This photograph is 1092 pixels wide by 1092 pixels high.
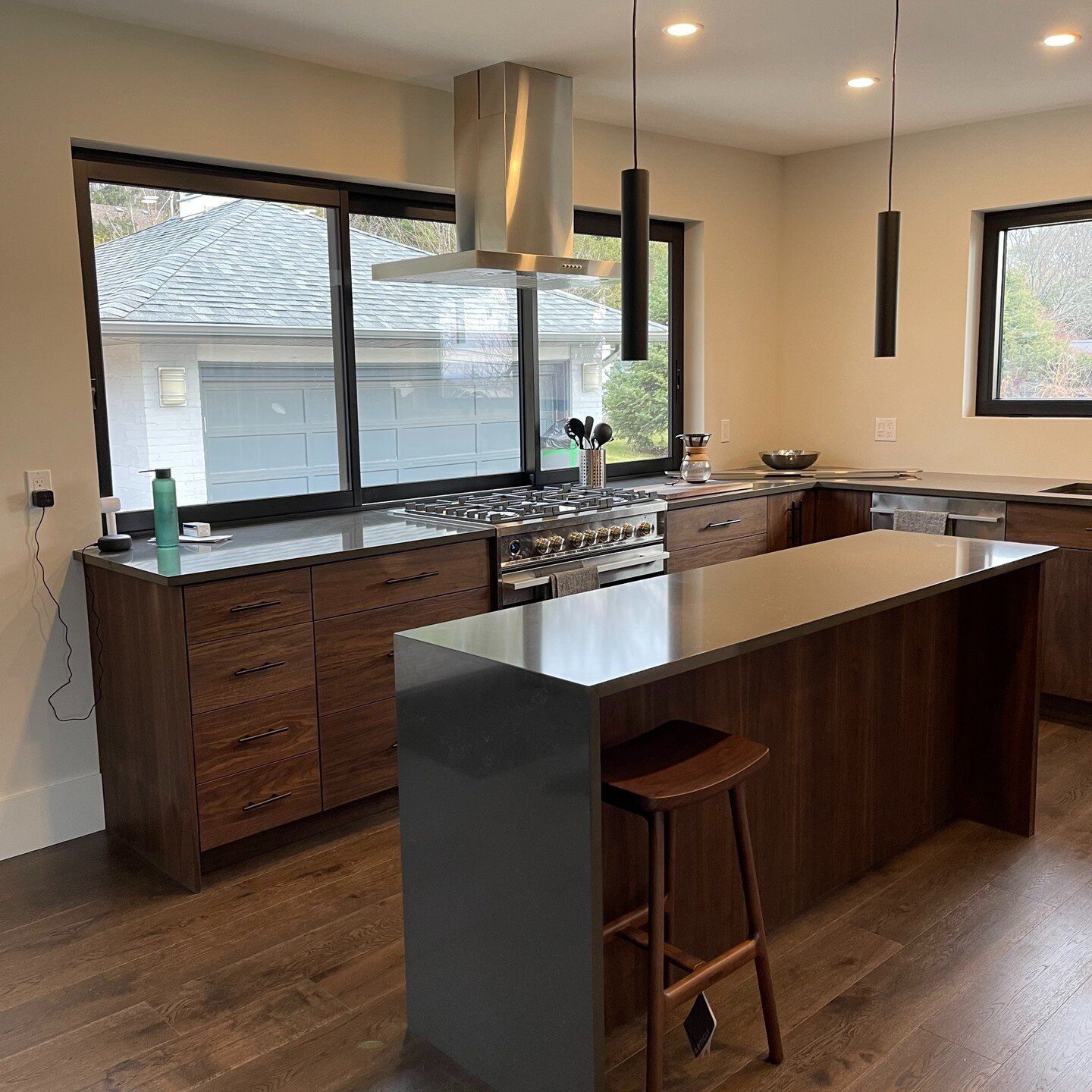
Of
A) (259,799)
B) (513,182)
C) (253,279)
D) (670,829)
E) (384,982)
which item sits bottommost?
(384,982)

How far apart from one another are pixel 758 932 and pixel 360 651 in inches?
61.2

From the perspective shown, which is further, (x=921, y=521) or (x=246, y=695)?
(x=921, y=521)

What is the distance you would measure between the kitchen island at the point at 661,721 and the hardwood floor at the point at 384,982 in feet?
0.44

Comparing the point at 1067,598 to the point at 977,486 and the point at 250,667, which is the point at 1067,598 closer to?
the point at 977,486

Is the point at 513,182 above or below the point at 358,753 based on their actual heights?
above

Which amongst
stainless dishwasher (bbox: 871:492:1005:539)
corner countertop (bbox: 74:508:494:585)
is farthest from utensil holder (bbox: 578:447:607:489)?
stainless dishwasher (bbox: 871:492:1005:539)

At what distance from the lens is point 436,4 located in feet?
10.1

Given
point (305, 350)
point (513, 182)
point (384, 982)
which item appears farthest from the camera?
point (305, 350)

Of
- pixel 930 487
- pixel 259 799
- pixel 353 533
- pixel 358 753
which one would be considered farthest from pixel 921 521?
pixel 259 799

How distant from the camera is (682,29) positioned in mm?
3350

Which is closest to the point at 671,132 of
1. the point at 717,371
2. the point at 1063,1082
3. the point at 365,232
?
the point at 717,371

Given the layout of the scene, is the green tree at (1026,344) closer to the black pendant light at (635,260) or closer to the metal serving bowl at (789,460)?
the metal serving bowl at (789,460)

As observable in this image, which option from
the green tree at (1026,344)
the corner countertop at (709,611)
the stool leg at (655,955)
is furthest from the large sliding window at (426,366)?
the stool leg at (655,955)

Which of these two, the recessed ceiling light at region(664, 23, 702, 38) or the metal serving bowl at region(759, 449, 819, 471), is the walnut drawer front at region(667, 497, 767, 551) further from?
the recessed ceiling light at region(664, 23, 702, 38)
